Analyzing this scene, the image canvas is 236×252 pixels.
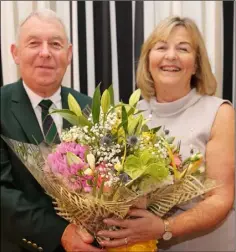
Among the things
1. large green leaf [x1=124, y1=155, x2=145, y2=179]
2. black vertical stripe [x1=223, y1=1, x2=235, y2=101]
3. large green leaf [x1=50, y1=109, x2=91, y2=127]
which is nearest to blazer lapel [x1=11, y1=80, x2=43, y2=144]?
large green leaf [x1=50, y1=109, x2=91, y2=127]

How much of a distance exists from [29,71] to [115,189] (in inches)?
31.7

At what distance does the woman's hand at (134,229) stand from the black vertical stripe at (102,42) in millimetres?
1164

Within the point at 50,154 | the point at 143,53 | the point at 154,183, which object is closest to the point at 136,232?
the point at 154,183

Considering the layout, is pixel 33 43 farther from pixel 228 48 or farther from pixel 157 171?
pixel 228 48

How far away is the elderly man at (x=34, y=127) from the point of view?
1.54 m

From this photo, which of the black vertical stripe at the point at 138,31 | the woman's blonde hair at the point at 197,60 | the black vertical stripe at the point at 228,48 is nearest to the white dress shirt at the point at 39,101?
the woman's blonde hair at the point at 197,60

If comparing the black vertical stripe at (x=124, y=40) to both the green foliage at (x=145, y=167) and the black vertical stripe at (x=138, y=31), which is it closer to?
the black vertical stripe at (x=138, y=31)

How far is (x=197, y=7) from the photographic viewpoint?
7.86ft

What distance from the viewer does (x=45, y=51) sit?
1752mm

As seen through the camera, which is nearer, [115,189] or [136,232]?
[115,189]

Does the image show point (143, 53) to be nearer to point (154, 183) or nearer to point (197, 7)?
point (197, 7)

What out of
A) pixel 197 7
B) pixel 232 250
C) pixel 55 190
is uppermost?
pixel 197 7

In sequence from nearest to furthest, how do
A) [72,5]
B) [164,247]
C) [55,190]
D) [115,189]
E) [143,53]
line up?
[115,189], [55,190], [164,247], [143,53], [72,5]

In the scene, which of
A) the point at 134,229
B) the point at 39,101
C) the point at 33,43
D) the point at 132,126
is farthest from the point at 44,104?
the point at 134,229
